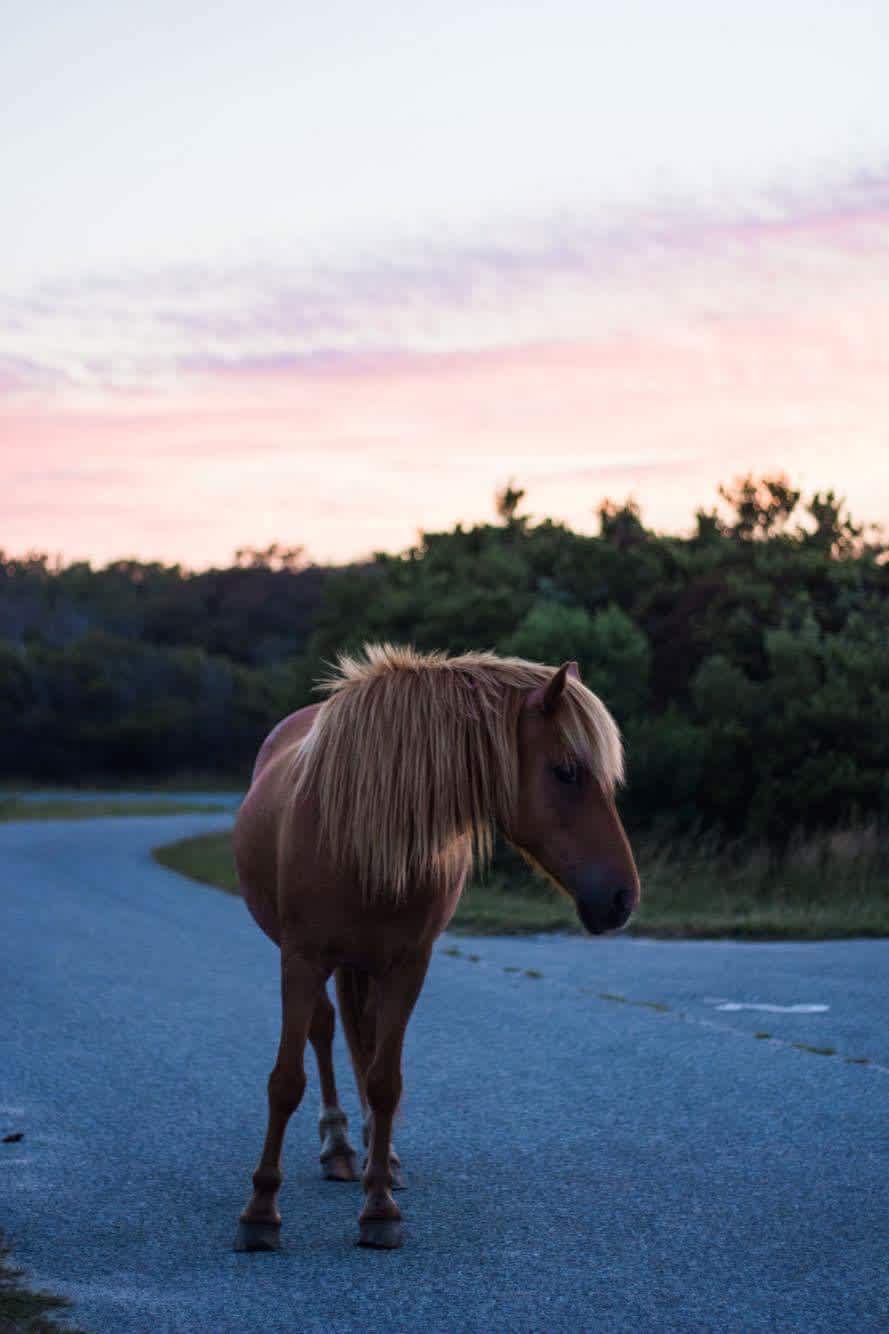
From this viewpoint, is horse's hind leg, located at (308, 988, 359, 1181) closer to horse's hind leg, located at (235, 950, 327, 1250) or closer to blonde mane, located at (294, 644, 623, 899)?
horse's hind leg, located at (235, 950, 327, 1250)

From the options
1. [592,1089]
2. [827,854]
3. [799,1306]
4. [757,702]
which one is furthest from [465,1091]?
[757,702]

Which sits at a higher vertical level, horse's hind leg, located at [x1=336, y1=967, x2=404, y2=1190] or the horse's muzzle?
the horse's muzzle

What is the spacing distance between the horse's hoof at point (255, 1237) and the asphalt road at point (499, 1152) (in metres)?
0.05

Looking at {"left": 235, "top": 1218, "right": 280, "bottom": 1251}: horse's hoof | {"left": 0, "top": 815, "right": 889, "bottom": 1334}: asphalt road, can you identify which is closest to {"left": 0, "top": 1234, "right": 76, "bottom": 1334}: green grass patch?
{"left": 0, "top": 815, "right": 889, "bottom": 1334}: asphalt road

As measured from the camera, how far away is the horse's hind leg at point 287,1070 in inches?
200

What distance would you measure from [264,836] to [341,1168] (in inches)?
50.9

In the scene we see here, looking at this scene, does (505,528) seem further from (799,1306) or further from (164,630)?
(164,630)

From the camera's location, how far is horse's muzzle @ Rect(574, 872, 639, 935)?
492 cm

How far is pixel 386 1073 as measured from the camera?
5.44 metres

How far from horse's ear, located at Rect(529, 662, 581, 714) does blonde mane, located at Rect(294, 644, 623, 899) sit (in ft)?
0.12

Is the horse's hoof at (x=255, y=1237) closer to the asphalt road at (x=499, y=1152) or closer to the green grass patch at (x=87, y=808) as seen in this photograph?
the asphalt road at (x=499, y=1152)

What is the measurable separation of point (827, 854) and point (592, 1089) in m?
11.3

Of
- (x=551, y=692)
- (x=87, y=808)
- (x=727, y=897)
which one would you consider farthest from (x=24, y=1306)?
(x=87, y=808)

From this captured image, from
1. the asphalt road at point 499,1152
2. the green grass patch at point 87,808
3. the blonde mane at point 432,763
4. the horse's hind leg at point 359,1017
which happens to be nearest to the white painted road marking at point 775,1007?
the asphalt road at point 499,1152
